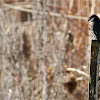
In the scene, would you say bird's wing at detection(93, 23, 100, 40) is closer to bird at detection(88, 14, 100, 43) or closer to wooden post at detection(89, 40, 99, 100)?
bird at detection(88, 14, 100, 43)

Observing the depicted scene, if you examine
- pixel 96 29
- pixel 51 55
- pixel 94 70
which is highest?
pixel 96 29

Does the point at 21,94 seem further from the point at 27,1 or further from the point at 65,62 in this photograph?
the point at 27,1

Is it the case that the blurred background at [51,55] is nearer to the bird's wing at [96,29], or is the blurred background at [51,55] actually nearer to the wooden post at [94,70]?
the bird's wing at [96,29]

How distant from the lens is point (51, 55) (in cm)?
340

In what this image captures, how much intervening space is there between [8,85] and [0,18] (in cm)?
90

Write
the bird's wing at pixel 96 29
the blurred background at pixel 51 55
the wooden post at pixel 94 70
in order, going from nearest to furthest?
the wooden post at pixel 94 70 → the bird's wing at pixel 96 29 → the blurred background at pixel 51 55

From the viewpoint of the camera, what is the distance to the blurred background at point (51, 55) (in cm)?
329

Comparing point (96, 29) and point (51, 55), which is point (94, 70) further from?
point (51, 55)

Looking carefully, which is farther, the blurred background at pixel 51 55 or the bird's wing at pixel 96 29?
the blurred background at pixel 51 55

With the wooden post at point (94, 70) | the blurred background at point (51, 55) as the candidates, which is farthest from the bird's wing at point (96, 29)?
the blurred background at point (51, 55)

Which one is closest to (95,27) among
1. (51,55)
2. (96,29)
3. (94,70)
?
(96,29)

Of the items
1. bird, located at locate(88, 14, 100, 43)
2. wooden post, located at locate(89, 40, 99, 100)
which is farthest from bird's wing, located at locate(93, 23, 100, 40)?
wooden post, located at locate(89, 40, 99, 100)

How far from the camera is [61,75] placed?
3.21 metres

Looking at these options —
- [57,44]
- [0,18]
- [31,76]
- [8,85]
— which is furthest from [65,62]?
[0,18]
